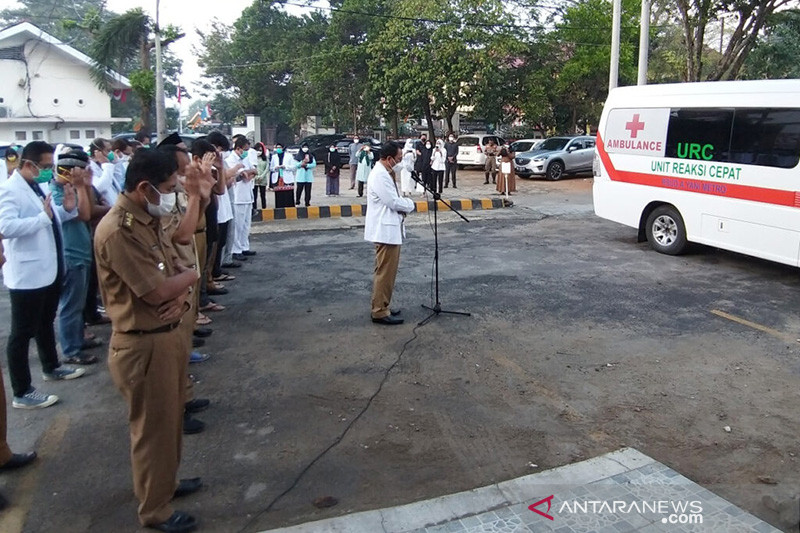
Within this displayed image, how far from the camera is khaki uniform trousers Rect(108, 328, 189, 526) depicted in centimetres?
287

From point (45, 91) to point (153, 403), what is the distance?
24.0 metres

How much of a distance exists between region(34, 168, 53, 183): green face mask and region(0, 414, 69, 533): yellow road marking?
168cm

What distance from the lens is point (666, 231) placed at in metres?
9.43

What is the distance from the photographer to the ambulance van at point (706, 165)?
7.64 m

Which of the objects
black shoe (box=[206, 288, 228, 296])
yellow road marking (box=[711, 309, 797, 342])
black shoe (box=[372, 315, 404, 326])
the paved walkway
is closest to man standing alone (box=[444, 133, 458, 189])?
black shoe (box=[206, 288, 228, 296])

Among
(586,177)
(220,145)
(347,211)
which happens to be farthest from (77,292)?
(586,177)

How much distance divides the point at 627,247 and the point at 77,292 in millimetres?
7993

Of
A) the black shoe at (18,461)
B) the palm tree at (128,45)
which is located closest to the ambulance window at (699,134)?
the black shoe at (18,461)

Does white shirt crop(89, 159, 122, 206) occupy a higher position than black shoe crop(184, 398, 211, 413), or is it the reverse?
white shirt crop(89, 159, 122, 206)

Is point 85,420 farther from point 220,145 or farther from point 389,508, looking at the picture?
point 220,145

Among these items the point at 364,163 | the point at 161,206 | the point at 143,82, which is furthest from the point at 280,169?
the point at 161,206

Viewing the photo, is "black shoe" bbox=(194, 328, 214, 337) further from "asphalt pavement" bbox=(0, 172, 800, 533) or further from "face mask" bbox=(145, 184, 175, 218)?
"face mask" bbox=(145, 184, 175, 218)

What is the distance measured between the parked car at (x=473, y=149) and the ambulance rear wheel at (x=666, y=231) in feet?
49.9

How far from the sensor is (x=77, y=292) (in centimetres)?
527
